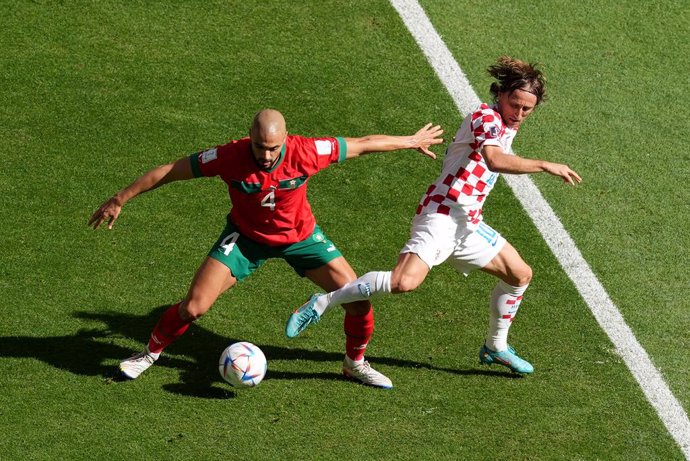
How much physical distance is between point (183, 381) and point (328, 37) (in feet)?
16.8

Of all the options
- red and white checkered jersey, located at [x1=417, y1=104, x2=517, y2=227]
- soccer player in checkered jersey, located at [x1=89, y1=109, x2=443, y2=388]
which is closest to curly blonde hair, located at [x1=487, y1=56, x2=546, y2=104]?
red and white checkered jersey, located at [x1=417, y1=104, x2=517, y2=227]

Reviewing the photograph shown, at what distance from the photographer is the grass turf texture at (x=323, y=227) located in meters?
9.23

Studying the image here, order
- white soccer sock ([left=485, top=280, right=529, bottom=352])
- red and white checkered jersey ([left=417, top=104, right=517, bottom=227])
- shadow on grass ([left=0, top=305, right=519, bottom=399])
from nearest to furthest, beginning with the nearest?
red and white checkered jersey ([left=417, top=104, right=517, bottom=227]), shadow on grass ([left=0, top=305, right=519, bottom=399]), white soccer sock ([left=485, top=280, right=529, bottom=352])

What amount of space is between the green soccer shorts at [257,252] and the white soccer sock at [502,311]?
143 centimetres

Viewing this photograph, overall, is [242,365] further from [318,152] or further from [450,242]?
[450,242]

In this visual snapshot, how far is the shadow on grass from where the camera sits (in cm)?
957

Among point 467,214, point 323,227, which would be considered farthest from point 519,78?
point 323,227

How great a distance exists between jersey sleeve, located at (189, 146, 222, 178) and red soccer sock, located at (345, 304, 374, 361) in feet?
5.32

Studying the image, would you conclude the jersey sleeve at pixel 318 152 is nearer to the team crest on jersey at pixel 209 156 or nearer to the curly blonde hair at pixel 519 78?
the team crest on jersey at pixel 209 156

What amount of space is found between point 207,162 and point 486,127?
212cm

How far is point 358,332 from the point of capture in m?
9.48

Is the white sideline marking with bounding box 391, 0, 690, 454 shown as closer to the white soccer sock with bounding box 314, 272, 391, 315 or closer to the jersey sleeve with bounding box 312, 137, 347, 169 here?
the white soccer sock with bounding box 314, 272, 391, 315

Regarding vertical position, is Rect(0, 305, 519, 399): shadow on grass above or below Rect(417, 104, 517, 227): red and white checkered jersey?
below

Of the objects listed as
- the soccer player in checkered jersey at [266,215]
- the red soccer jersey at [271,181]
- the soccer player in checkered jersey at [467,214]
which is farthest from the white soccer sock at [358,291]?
the red soccer jersey at [271,181]
